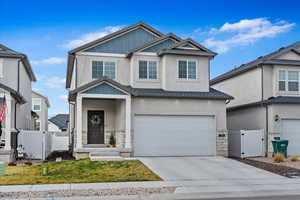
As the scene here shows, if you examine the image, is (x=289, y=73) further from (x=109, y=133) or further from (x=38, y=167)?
(x=38, y=167)

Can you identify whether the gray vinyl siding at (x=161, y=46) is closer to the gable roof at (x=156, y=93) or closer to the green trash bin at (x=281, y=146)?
the gable roof at (x=156, y=93)

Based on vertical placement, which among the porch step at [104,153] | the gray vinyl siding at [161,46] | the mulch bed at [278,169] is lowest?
the mulch bed at [278,169]

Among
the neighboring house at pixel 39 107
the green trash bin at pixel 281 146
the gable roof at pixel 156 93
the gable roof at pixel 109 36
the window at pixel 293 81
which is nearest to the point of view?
the gable roof at pixel 156 93

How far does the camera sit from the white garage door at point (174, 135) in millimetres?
21281

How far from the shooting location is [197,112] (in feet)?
72.2

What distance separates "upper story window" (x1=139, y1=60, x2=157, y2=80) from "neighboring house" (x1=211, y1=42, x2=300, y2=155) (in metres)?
6.52

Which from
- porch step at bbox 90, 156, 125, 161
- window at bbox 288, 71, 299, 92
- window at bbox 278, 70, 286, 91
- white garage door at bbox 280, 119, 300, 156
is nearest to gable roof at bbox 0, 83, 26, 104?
porch step at bbox 90, 156, 125, 161

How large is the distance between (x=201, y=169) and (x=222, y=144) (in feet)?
17.5

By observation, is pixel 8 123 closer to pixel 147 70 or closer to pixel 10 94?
pixel 10 94

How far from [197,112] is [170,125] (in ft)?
5.74

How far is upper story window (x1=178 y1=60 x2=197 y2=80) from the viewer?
22.6 meters

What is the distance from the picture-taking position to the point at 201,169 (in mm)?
17156

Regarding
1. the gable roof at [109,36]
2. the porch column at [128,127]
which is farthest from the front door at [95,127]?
the gable roof at [109,36]

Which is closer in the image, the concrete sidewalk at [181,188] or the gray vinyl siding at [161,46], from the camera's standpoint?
the concrete sidewalk at [181,188]
